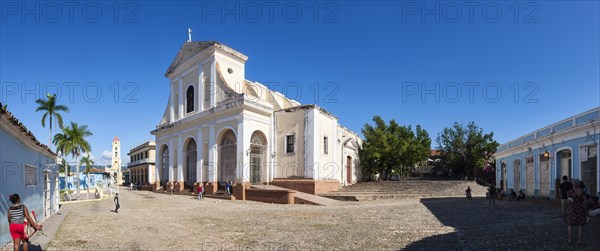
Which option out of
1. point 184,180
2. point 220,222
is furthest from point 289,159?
point 220,222

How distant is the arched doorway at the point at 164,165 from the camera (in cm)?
3109

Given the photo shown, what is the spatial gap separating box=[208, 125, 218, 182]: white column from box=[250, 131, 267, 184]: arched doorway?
262 centimetres

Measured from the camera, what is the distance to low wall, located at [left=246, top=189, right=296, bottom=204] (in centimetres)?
1900

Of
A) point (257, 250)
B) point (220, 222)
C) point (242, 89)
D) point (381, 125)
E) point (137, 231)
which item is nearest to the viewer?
point (257, 250)

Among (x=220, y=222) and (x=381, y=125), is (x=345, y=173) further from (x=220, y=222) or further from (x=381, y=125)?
(x=220, y=222)

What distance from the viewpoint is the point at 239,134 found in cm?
2194

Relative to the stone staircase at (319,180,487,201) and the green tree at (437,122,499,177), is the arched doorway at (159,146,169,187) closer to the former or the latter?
the stone staircase at (319,180,487,201)

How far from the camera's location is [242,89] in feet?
85.4

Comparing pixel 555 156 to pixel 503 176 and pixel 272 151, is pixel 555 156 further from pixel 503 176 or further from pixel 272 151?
pixel 272 151

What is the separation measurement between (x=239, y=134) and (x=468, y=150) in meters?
28.6

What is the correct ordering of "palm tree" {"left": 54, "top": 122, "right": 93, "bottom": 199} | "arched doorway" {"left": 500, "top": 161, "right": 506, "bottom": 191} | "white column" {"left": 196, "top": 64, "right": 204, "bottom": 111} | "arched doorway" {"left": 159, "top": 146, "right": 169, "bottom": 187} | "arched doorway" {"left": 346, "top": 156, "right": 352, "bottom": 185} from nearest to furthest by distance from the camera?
"arched doorway" {"left": 500, "top": 161, "right": 506, "bottom": 191}
"white column" {"left": 196, "top": 64, "right": 204, "bottom": 111}
"arched doorway" {"left": 346, "top": 156, "right": 352, "bottom": 185}
"arched doorway" {"left": 159, "top": 146, "right": 169, "bottom": 187}
"palm tree" {"left": 54, "top": 122, "right": 93, "bottom": 199}

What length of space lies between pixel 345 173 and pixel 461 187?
8.64 meters

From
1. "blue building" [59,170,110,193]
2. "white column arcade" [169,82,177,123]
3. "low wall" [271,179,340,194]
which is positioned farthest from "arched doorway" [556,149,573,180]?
"blue building" [59,170,110,193]

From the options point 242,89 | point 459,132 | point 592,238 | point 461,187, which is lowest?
point 461,187
